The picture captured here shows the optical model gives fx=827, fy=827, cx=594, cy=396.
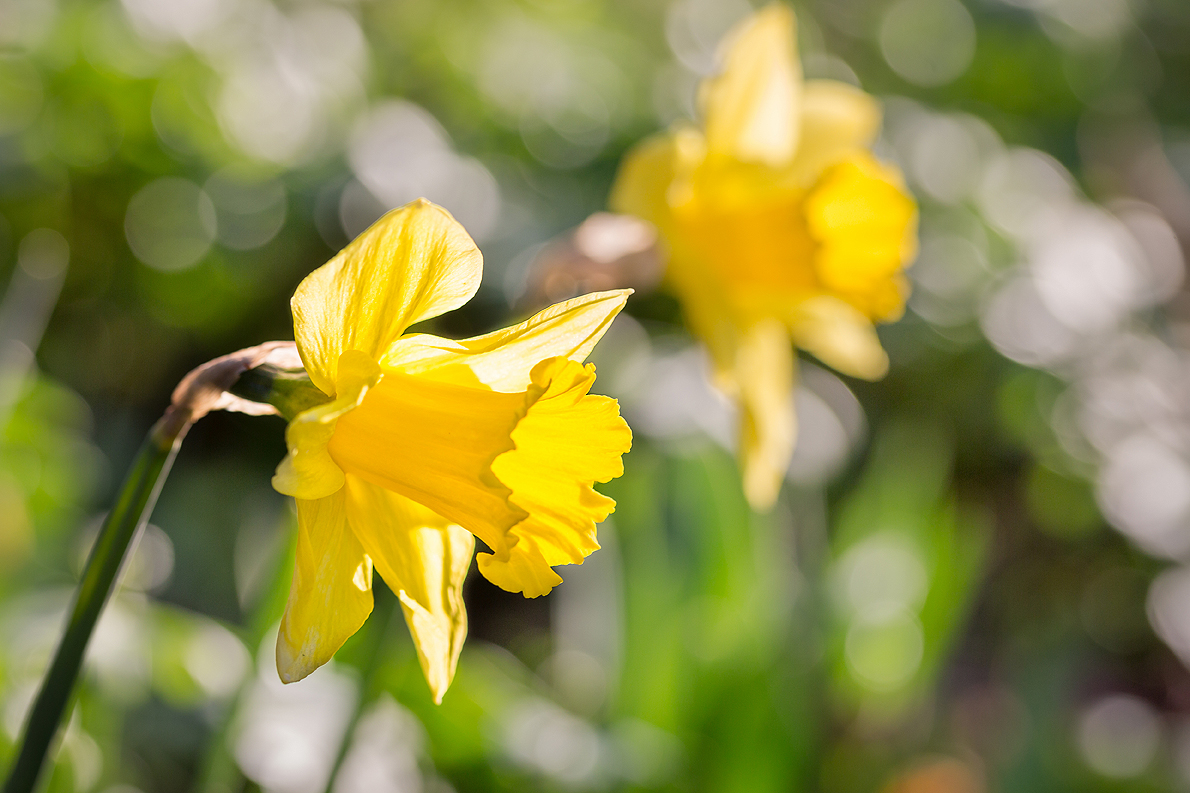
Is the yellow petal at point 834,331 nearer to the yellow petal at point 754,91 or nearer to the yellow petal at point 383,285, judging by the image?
the yellow petal at point 754,91

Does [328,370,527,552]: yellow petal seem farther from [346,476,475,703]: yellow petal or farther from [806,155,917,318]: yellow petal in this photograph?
[806,155,917,318]: yellow petal

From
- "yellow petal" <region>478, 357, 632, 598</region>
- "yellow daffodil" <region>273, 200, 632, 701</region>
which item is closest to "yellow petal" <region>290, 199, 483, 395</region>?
"yellow daffodil" <region>273, 200, 632, 701</region>

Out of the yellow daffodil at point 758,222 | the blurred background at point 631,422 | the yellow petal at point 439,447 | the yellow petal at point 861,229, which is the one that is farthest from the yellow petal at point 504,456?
the yellow petal at point 861,229

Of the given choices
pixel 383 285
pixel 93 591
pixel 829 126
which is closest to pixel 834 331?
pixel 829 126

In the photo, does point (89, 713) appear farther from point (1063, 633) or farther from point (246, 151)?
point (1063, 633)

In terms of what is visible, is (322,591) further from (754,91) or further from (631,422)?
(631,422)

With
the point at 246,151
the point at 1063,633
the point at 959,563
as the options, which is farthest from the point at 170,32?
the point at 1063,633

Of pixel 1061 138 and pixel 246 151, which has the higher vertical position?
pixel 246 151
